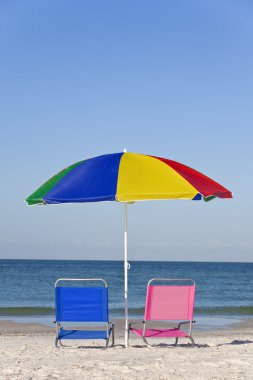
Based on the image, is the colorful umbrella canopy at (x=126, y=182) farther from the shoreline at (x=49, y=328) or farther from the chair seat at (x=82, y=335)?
the shoreline at (x=49, y=328)

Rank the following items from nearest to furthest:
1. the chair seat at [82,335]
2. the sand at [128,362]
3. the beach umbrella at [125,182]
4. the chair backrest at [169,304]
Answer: the sand at [128,362] < the beach umbrella at [125,182] < the chair seat at [82,335] < the chair backrest at [169,304]

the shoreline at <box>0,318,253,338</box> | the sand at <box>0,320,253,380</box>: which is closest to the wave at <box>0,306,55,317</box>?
the shoreline at <box>0,318,253,338</box>

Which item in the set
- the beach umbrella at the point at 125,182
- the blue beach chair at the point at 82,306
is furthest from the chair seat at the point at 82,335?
the beach umbrella at the point at 125,182

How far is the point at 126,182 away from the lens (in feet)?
23.4

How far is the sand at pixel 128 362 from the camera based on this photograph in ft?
19.9

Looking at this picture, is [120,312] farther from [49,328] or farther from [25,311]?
[49,328]

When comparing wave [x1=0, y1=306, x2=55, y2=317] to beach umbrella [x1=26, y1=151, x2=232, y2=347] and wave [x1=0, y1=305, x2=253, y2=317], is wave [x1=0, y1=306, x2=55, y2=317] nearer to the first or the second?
wave [x1=0, y1=305, x2=253, y2=317]

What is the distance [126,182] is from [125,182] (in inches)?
0.4

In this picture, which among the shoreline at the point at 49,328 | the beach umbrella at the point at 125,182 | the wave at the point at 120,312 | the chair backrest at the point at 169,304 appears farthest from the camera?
the wave at the point at 120,312

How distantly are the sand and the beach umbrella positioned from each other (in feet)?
5.15

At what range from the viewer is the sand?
605 cm

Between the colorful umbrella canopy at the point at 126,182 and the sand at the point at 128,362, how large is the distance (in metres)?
1.65

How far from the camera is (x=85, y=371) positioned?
616 cm

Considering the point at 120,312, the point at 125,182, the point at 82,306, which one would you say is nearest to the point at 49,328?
the point at 120,312
